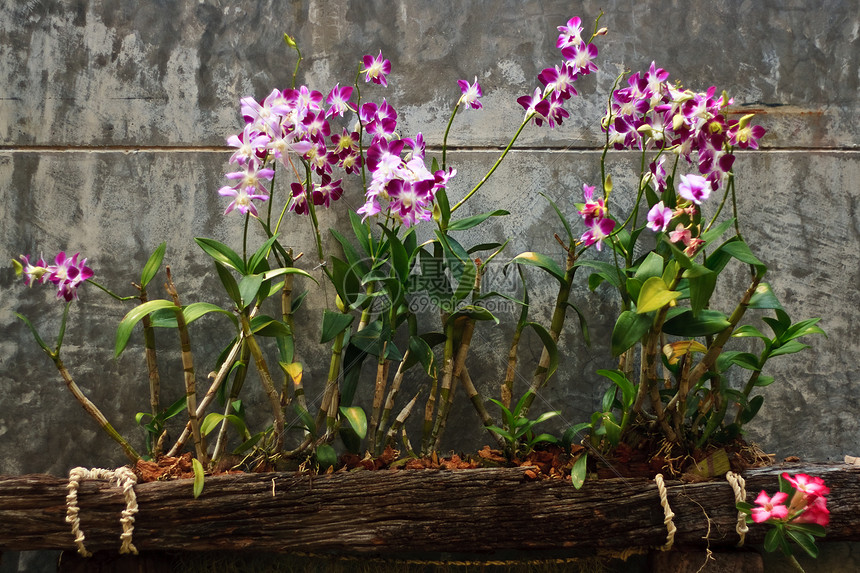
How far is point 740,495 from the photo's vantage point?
1223 millimetres

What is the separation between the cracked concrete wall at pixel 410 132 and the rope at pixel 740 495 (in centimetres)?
34

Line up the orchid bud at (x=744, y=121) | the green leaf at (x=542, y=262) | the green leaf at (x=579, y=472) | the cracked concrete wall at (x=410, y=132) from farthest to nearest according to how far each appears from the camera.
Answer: the cracked concrete wall at (x=410, y=132) < the green leaf at (x=542, y=262) < the green leaf at (x=579, y=472) < the orchid bud at (x=744, y=121)

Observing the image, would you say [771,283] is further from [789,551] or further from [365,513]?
[365,513]

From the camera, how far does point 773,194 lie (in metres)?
1.56

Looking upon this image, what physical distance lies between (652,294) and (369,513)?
24.9 inches

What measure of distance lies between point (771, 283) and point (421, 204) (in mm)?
917

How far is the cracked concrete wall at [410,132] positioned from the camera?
5.01ft

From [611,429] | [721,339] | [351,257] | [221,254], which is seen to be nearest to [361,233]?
[351,257]

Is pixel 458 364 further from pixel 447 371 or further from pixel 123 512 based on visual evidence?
pixel 123 512

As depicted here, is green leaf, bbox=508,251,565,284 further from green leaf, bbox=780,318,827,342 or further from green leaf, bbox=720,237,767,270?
green leaf, bbox=780,318,827,342

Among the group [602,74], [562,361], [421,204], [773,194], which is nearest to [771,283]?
[773,194]

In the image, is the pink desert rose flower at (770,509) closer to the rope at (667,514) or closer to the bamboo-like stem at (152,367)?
the rope at (667,514)

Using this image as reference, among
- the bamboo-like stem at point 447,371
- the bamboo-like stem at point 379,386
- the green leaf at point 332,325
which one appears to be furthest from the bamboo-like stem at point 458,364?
the green leaf at point 332,325

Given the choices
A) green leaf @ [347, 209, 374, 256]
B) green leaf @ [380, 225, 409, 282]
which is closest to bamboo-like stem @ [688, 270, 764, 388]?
green leaf @ [380, 225, 409, 282]
